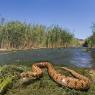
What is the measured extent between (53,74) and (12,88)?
2.20m

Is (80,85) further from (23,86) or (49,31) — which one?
(49,31)

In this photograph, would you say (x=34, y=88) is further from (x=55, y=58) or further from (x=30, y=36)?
(x=30, y=36)

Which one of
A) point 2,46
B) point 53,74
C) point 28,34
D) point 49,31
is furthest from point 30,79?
point 49,31

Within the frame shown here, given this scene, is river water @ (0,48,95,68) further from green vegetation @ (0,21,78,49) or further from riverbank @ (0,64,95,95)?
green vegetation @ (0,21,78,49)

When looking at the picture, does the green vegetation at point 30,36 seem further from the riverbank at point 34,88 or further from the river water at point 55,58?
the riverbank at point 34,88

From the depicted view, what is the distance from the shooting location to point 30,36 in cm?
9775

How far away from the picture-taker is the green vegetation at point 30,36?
295 ft

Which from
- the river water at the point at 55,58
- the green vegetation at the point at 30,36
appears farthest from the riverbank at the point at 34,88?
the green vegetation at the point at 30,36

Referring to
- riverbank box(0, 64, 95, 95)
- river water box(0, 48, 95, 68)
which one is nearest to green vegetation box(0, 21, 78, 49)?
river water box(0, 48, 95, 68)

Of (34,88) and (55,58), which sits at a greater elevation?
(34,88)

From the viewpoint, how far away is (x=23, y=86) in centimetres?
1028

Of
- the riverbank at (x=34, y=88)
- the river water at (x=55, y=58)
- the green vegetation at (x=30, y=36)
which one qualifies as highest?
the green vegetation at (x=30, y=36)

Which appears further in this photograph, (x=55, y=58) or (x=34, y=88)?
(x=55, y=58)

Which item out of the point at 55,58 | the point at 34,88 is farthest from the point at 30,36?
the point at 34,88
